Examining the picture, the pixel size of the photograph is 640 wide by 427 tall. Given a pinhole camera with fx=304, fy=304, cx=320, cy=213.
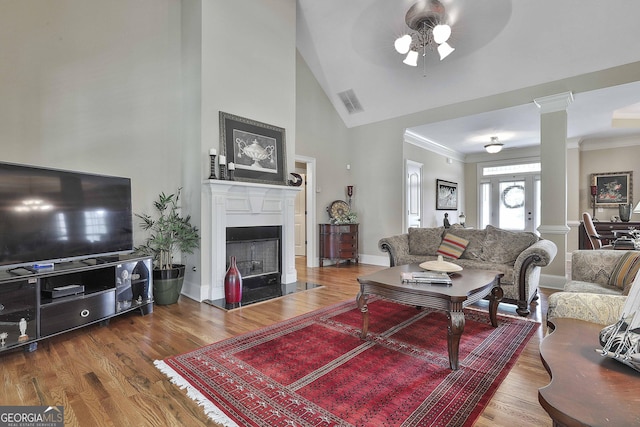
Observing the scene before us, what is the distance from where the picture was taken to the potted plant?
3428 millimetres

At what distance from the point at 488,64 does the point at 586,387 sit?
181 inches

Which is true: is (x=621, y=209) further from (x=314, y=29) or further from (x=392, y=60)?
(x=314, y=29)

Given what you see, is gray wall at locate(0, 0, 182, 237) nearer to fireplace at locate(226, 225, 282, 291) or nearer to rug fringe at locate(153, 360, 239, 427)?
fireplace at locate(226, 225, 282, 291)

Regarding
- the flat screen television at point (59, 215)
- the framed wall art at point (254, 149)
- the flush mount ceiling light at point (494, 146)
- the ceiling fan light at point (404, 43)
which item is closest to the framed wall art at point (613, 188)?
the flush mount ceiling light at point (494, 146)

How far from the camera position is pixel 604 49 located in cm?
370

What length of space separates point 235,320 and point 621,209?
6.45 metres

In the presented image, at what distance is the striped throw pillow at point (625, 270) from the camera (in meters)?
2.25

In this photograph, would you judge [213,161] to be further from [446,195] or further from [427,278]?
[446,195]

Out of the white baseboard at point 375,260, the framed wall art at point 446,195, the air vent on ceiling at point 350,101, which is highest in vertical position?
the air vent on ceiling at point 350,101

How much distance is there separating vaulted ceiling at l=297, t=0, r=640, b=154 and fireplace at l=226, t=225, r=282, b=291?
10.3ft

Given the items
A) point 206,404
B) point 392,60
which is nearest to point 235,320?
point 206,404

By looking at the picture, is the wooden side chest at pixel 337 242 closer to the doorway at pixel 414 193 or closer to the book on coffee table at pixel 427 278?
the doorway at pixel 414 193

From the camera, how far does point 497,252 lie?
3.68 m

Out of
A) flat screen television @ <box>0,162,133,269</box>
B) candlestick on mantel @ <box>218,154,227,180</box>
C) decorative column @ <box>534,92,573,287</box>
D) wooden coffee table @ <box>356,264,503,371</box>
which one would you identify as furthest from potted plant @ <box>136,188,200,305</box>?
decorative column @ <box>534,92,573,287</box>
